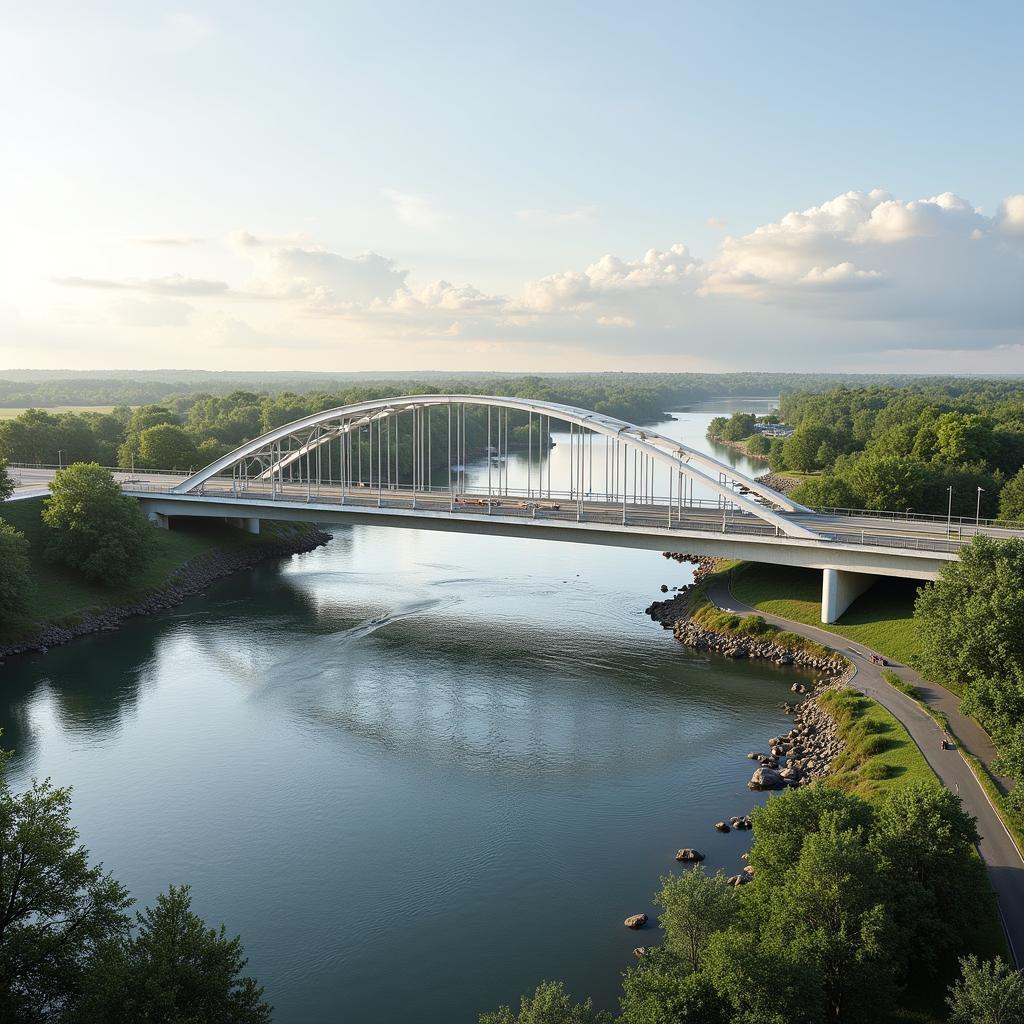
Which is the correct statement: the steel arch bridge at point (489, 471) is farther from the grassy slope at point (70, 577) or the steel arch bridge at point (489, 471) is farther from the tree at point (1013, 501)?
the tree at point (1013, 501)

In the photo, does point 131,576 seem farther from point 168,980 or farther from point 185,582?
point 168,980

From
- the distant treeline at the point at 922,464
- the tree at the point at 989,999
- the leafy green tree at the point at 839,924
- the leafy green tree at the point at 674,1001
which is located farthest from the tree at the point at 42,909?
the distant treeline at the point at 922,464

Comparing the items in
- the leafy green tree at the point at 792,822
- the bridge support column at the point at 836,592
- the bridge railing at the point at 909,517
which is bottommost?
the leafy green tree at the point at 792,822

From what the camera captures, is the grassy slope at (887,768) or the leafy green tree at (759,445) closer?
the grassy slope at (887,768)

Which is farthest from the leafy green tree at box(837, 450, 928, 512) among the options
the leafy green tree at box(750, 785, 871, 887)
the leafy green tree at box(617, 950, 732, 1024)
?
the leafy green tree at box(617, 950, 732, 1024)

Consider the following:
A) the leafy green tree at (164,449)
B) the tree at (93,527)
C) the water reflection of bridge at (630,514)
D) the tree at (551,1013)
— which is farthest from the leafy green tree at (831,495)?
the leafy green tree at (164,449)

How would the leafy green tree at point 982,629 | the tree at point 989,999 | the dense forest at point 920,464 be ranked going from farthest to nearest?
the dense forest at point 920,464 < the leafy green tree at point 982,629 < the tree at point 989,999

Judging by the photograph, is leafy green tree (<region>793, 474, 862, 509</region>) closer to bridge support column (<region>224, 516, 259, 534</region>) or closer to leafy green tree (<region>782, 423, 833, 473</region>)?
bridge support column (<region>224, 516, 259, 534</region>)

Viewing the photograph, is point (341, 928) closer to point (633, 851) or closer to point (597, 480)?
point (633, 851)

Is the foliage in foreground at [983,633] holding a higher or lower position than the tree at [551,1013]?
higher

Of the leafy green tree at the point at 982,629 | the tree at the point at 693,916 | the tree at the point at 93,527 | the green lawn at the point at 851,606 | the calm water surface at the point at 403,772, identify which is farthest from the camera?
the tree at the point at 93,527
